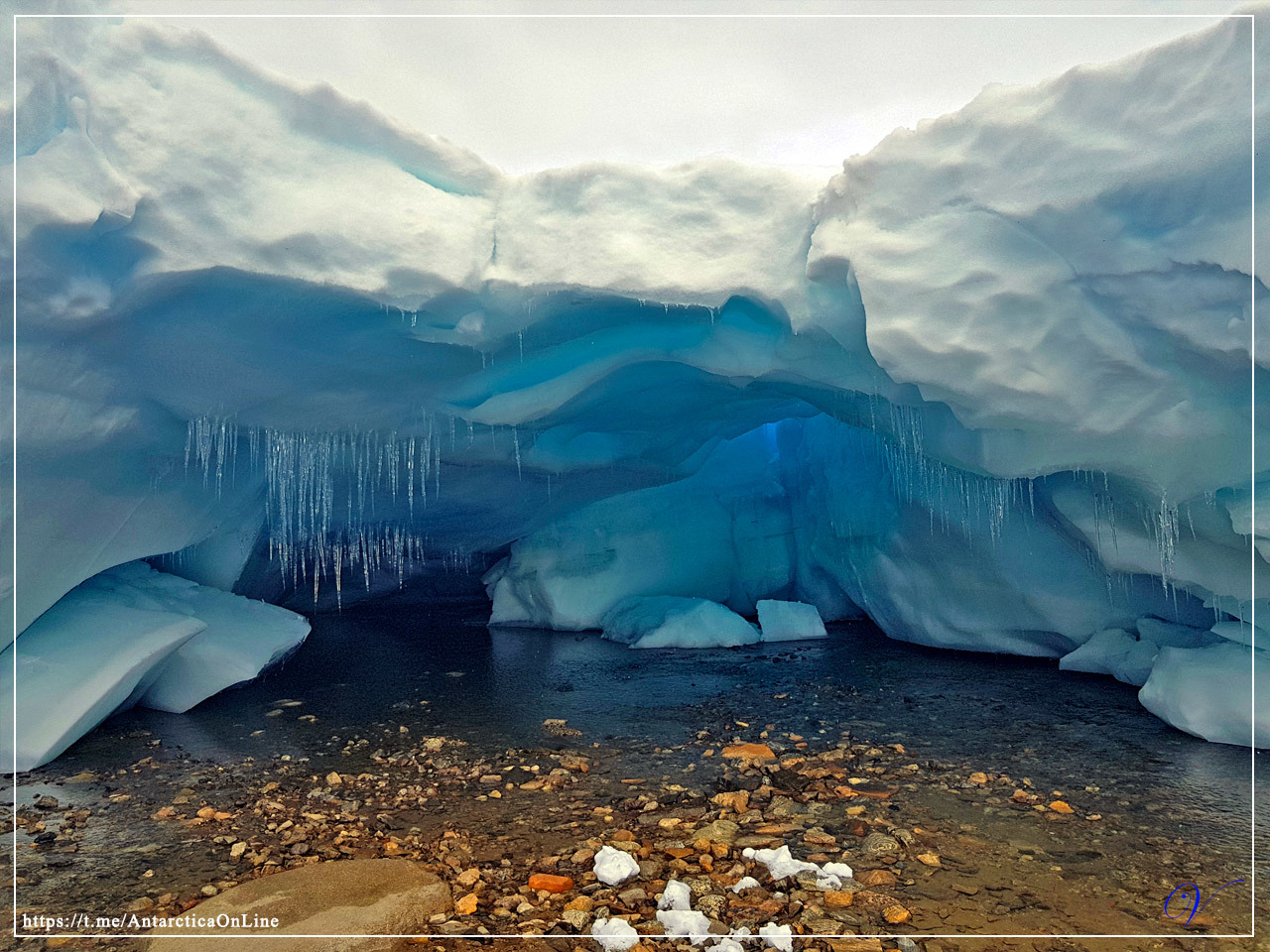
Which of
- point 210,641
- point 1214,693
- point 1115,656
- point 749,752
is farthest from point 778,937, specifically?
point 210,641

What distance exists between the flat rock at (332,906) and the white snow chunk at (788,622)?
358 inches

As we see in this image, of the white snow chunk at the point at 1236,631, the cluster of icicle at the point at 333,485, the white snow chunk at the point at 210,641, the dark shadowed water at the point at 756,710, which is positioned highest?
the cluster of icicle at the point at 333,485

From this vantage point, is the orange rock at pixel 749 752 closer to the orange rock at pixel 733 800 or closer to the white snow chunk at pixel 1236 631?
the orange rock at pixel 733 800

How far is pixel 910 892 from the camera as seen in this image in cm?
419

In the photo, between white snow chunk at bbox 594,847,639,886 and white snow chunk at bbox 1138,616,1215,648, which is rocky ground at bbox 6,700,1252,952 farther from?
white snow chunk at bbox 1138,616,1215,648

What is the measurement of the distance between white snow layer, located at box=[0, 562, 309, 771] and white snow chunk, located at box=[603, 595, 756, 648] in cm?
537

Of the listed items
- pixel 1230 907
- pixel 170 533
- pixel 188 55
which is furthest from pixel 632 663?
pixel 188 55

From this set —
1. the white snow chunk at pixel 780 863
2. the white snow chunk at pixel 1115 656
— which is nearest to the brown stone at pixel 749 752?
the white snow chunk at pixel 780 863

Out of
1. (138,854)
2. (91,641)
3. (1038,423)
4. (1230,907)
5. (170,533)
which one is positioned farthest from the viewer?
(170,533)

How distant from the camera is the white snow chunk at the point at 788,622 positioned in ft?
42.4

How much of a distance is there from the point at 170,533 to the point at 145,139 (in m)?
4.59

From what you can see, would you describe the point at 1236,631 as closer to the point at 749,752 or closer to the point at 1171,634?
the point at 1171,634

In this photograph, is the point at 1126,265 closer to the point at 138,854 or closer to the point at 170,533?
the point at 138,854

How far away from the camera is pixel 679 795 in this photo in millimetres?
5699
